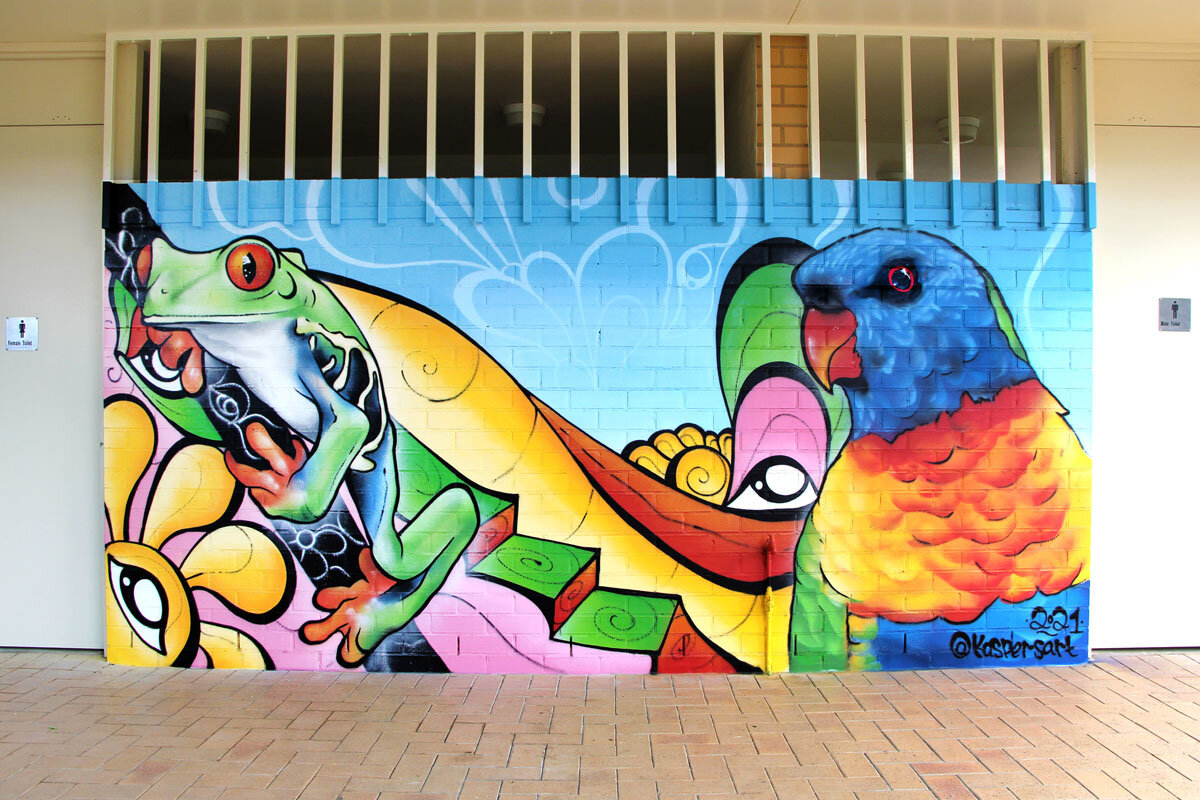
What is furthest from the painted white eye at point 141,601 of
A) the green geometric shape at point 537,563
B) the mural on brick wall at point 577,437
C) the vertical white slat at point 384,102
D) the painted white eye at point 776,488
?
the painted white eye at point 776,488

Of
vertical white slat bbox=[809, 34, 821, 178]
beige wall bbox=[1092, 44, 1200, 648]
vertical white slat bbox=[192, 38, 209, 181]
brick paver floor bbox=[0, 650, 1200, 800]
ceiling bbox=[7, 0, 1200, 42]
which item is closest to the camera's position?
brick paver floor bbox=[0, 650, 1200, 800]

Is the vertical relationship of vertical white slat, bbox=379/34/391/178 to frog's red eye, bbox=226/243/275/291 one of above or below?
above

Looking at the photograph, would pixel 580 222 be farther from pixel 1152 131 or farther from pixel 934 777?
pixel 1152 131

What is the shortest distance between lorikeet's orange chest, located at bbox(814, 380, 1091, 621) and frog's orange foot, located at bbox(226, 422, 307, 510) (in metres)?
3.08

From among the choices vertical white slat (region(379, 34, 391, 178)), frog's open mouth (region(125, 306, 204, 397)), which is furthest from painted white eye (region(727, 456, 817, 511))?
frog's open mouth (region(125, 306, 204, 397))

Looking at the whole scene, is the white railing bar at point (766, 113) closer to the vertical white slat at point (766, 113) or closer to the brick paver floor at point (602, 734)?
the vertical white slat at point (766, 113)

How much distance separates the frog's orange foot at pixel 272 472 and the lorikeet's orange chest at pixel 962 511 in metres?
3.08

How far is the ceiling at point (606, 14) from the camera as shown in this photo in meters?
4.63

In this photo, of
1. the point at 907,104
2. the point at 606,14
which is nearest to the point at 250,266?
the point at 606,14

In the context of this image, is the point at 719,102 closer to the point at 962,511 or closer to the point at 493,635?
the point at 962,511

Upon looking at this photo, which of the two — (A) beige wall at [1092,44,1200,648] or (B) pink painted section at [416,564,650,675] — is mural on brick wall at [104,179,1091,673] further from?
(A) beige wall at [1092,44,1200,648]

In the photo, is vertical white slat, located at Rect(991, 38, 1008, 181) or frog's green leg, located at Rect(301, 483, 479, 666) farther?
vertical white slat, located at Rect(991, 38, 1008, 181)

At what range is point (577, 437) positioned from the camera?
477 centimetres

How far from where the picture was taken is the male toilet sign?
16.8 ft
